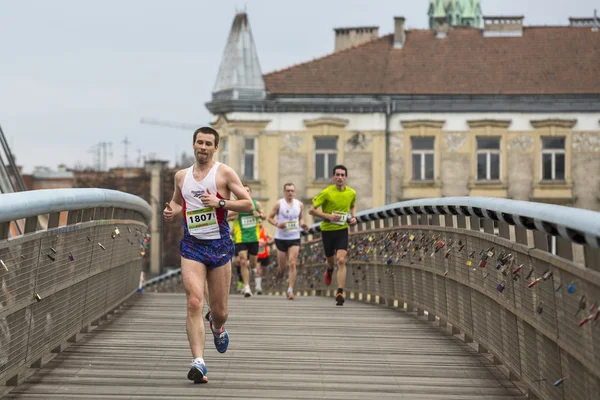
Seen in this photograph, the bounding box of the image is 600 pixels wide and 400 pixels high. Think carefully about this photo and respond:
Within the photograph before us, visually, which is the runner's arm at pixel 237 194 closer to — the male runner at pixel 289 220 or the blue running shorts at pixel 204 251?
the blue running shorts at pixel 204 251

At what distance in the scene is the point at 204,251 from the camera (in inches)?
393

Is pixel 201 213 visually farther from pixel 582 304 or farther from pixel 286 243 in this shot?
pixel 286 243

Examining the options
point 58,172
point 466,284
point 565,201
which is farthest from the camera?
point 58,172

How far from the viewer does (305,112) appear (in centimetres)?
5681

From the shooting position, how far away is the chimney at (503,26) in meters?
59.4

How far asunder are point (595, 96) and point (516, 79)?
11.2ft

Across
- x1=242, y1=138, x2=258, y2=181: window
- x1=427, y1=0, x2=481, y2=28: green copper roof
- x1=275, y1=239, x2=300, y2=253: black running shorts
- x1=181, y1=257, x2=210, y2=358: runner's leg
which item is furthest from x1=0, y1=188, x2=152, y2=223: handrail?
x1=427, y1=0, x2=481, y2=28: green copper roof

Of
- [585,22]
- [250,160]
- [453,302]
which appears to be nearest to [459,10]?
[585,22]

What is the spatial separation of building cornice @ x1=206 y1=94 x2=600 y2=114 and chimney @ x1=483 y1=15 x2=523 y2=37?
435 cm

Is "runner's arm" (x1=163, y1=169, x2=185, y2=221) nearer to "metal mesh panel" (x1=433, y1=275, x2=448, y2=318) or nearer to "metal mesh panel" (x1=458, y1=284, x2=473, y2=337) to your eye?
"metal mesh panel" (x1=458, y1=284, x2=473, y2=337)

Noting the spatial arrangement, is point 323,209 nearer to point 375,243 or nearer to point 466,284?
point 375,243

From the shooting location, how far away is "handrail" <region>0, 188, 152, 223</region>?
791 cm

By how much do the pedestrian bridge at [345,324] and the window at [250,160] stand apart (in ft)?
135

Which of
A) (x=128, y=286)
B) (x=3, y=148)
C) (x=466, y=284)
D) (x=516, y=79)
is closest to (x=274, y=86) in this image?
(x=516, y=79)
